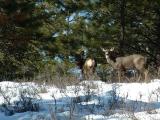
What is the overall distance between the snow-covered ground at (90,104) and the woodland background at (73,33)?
12.1 m

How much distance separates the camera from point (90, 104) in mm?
7688

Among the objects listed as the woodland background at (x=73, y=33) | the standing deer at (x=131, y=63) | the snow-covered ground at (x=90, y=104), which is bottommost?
the snow-covered ground at (x=90, y=104)

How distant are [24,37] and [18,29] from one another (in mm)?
1063

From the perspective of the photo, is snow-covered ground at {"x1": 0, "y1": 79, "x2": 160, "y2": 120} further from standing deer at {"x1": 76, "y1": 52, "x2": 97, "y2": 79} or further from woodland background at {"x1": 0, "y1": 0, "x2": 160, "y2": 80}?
woodland background at {"x1": 0, "y1": 0, "x2": 160, "y2": 80}

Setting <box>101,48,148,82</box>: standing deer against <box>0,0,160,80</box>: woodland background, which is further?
<box>0,0,160,80</box>: woodland background

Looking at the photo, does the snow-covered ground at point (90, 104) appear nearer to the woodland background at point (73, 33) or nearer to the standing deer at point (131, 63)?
the standing deer at point (131, 63)

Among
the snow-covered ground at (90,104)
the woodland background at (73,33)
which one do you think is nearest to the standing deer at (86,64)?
the woodland background at (73,33)

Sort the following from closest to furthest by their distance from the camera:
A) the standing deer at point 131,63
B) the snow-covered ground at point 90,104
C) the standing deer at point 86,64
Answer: the snow-covered ground at point 90,104 → the standing deer at point 131,63 → the standing deer at point 86,64

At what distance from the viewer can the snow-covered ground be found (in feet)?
22.1

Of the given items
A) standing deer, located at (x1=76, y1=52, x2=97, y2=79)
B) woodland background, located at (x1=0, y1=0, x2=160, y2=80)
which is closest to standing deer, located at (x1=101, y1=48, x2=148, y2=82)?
standing deer, located at (x1=76, y1=52, x2=97, y2=79)

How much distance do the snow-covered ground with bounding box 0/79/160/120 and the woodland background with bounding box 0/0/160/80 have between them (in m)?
12.1

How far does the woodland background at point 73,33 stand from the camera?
22.5 meters

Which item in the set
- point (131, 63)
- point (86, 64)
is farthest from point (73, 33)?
point (131, 63)

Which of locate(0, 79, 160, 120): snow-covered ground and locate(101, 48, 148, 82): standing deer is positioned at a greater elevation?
locate(101, 48, 148, 82): standing deer
